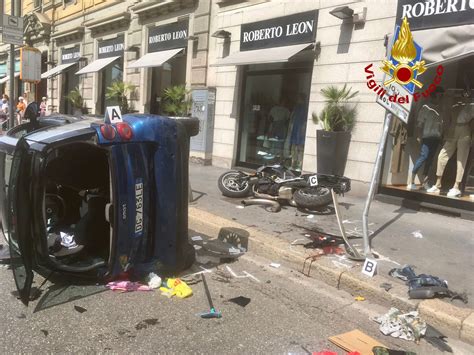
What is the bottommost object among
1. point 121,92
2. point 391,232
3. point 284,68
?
point 391,232

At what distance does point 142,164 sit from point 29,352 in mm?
1720

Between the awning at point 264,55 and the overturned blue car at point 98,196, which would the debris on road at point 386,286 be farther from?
the awning at point 264,55

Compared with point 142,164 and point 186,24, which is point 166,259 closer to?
point 142,164

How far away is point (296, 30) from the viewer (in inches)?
383

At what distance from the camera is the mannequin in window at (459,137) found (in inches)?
293

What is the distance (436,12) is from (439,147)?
2.41 m

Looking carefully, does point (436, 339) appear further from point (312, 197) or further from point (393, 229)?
point (312, 197)

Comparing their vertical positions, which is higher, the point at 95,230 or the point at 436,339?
the point at 95,230

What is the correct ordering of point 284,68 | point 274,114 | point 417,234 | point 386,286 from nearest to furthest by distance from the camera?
1. point 386,286
2. point 417,234
3. point 284,68
4. point 274,114

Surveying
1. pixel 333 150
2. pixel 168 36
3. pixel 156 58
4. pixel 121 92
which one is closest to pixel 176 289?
pixel 333 150

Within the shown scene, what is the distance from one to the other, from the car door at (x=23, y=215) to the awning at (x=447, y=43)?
6069mm

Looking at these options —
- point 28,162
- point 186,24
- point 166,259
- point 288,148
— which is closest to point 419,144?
point 288,148

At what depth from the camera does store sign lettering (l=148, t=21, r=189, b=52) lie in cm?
1341

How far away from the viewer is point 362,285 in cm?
425
